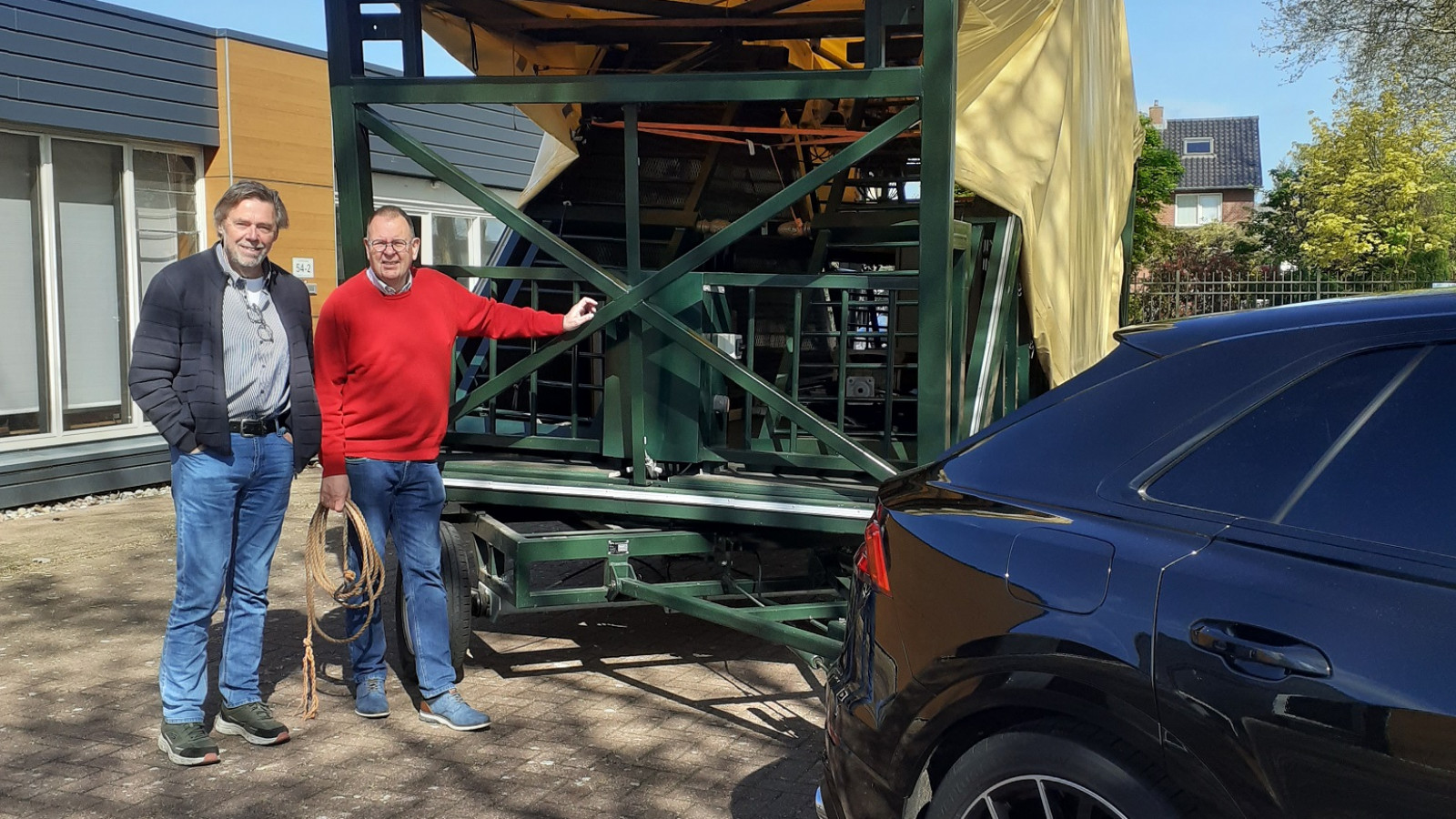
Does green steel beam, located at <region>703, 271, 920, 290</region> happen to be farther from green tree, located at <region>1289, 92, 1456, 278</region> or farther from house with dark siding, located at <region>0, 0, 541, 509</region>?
green tree, located at <region>1289, 92, 1456, 278</region>

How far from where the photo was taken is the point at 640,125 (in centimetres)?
676

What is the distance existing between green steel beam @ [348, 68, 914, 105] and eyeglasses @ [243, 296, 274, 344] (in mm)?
1207

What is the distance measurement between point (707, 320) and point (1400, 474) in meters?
3.54

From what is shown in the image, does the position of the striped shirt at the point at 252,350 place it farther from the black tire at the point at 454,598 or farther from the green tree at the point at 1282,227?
the green tree at the point at 1282,227

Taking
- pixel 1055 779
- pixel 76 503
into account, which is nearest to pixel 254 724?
pixel 1055 779

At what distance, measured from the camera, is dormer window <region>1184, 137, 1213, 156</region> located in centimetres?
8571

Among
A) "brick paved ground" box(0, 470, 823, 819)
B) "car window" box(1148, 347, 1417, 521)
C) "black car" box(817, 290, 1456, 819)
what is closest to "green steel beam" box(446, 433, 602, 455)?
"brick paved ground" box(0, 470, 823, 819)

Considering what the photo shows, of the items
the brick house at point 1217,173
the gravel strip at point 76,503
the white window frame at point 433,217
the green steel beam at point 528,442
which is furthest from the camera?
the brick house at point 1217,173

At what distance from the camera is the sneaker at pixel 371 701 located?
5405mm

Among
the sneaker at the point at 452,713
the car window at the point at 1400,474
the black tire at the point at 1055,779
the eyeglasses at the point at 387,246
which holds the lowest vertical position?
the sneaker at the point at 452,713

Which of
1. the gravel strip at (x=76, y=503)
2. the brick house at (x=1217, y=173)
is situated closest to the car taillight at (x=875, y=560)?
the gravel strip at (x=76, y=503)

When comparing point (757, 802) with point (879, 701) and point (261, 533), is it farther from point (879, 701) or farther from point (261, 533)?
point (261, 533)

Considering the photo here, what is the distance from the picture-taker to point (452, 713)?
5.26 meters

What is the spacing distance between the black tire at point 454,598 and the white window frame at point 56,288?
19.8 ft
